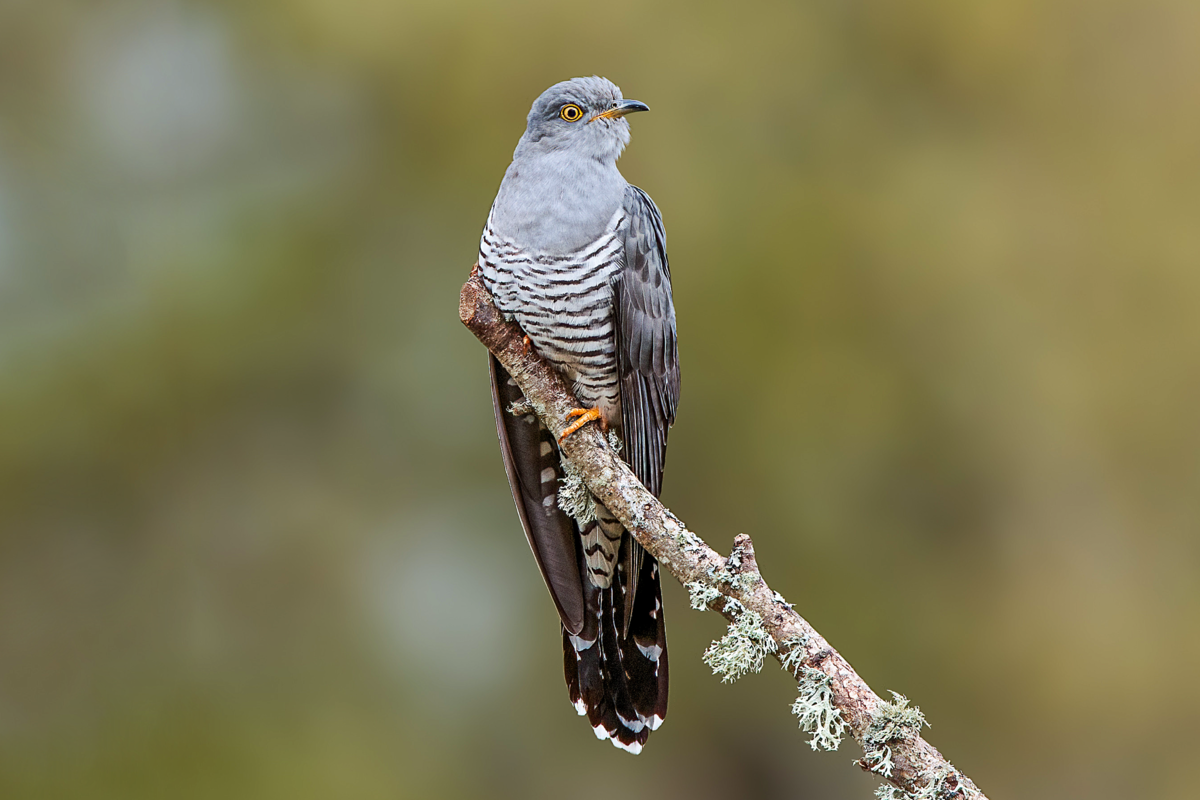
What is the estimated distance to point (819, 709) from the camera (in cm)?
180

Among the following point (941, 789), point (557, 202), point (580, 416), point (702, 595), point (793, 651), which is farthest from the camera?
point (557, 202)

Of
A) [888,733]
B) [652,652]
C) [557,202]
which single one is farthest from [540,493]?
[888,733]

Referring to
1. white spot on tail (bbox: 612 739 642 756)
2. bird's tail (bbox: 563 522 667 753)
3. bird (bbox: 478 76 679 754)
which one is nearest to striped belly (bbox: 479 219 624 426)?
bird (bbox: 478 76 679 754)

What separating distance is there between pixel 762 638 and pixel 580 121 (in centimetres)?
143

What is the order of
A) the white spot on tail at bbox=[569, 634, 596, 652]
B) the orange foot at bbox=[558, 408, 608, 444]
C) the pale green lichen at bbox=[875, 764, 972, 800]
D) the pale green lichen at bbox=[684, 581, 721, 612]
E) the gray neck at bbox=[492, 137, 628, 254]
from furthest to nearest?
1. the white spot on tail at bbox=[569, 634, 596, 652]
2. the gray neck at bbox=[492, 137, 628, 254]
3. the orange foot at bbox=[558, 408, 608, 444]
4. the pale green lichen at bbox=[684, 581, 721, 612]
5. the pale green lichen at bbox=[875, 764, 972, 800]

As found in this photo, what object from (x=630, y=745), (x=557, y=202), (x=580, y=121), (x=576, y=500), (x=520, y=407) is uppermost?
(x=580, y=121)

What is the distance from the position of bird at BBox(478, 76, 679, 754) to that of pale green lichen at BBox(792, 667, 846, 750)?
713 mm

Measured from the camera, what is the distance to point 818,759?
5.18 m

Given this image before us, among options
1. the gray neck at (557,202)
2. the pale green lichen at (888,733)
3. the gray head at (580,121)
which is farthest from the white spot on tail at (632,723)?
the gray head at (580,121)

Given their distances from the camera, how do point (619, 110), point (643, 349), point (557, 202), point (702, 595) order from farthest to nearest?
point (619, 110) → point (643, 349) → point (557, 202) → point (702, 595)

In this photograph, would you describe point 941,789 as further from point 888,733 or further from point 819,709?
point 819,709

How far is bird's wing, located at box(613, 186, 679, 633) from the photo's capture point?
2516 mm

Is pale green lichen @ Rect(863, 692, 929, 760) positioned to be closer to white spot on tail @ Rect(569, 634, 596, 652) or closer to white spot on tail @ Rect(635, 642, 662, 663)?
white spot on tail @ Rect(635, 642, 662, 663)

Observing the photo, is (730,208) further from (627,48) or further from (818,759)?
(818,759)
